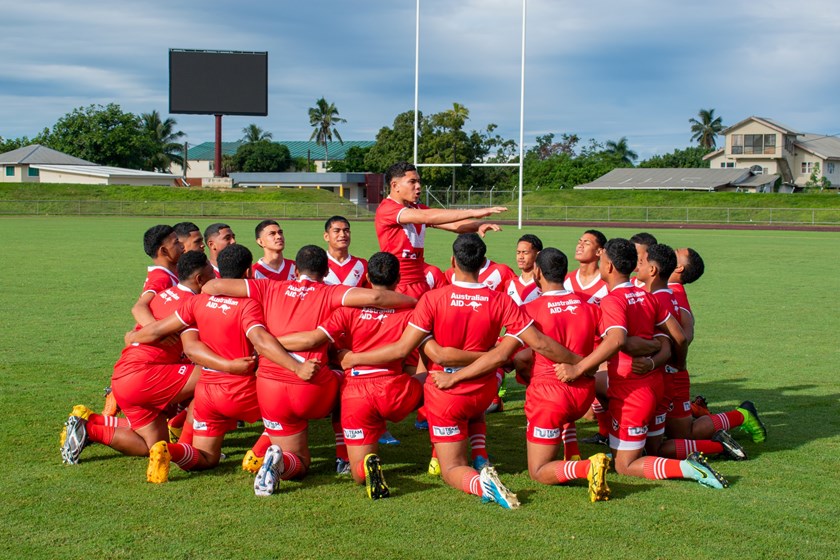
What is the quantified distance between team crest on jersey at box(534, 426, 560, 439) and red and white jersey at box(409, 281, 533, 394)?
619 millimetres

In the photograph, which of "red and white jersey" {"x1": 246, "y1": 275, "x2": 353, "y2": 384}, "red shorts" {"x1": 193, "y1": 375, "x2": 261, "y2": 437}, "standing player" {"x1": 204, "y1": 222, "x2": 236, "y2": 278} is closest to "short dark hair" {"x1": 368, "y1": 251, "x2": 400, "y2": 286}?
"red and white jersey" {"x1": 246, "y1": 275, "x2": 353, "y2": 384}

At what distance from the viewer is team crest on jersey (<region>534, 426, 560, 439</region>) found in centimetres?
601

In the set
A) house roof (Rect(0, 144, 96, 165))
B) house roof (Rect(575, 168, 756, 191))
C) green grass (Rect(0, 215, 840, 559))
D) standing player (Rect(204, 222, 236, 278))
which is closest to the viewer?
green grass (Rect(0, 215, 840, 559))

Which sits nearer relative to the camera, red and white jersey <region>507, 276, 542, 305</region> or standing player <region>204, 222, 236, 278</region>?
red and white jersey <region>507, 276, 542, 305</region>

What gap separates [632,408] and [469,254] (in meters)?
1.76

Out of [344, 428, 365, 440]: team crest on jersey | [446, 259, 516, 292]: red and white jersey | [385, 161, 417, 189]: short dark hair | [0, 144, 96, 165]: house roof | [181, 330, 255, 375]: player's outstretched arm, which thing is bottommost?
[344, 428, 365, 440]: team crest on jersey

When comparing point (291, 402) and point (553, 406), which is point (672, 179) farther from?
point (291, 402)

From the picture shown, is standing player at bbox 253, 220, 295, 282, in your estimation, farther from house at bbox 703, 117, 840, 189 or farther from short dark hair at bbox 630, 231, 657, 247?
house at bbox 703, 117, 840, 189

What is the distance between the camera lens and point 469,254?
582cm

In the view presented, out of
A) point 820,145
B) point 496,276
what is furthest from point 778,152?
point 496,276

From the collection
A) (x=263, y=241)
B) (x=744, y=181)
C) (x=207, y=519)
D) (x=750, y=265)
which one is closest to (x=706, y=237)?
(x=750, y=265)

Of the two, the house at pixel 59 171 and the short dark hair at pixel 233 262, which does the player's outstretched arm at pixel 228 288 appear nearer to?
the short dark hair at pixel 233 262

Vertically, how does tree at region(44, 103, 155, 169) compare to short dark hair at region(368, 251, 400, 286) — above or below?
above

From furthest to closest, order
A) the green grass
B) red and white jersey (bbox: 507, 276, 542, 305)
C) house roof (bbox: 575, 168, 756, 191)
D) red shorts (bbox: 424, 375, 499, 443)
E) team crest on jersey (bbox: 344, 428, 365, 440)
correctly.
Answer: house roof (bbox: 575, 168, 756, 191), red and white jersey (bbox: 507, 276, 542, 305), team crest on jersey (bbox: 344, 428, 365, 440), red shorts (bbox: 424, 375, 499, 443), the green grass
